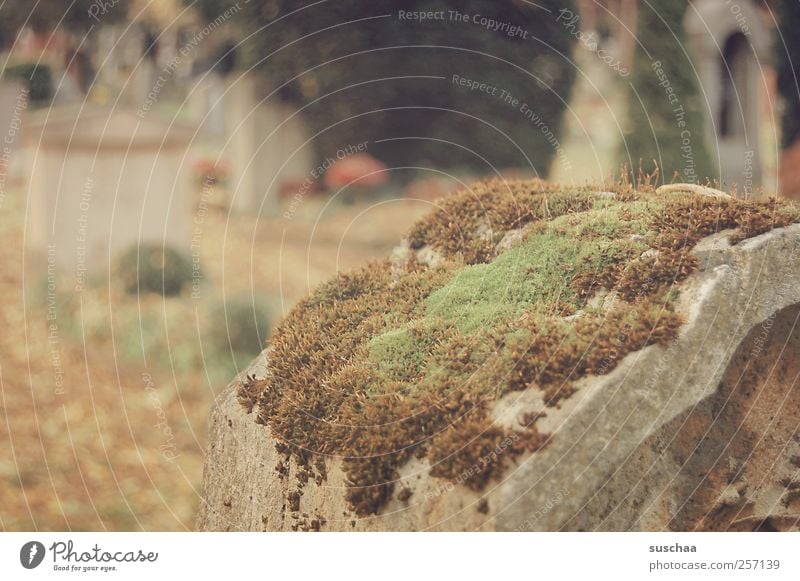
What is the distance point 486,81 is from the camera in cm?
1074

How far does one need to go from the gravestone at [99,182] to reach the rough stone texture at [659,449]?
6.13 metres

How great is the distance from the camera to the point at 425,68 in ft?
36.1

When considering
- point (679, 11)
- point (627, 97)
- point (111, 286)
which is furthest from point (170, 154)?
point (679, 11)

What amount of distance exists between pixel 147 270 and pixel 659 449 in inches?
292

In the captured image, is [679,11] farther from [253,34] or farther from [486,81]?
[253,34]

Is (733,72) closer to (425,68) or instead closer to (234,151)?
(425,68)

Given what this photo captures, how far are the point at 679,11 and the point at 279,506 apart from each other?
9.68 m

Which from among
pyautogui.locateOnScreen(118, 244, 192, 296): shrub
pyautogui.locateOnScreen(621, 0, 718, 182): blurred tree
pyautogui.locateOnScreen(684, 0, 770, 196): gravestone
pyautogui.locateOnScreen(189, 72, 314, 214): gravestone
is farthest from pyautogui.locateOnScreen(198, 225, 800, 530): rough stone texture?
pyautogui.locateOnScreen(684, 0, 770, 196): gravestone

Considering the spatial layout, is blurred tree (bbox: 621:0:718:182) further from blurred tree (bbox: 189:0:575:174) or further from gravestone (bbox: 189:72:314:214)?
gravestone (bbox: 189:72:314:214)

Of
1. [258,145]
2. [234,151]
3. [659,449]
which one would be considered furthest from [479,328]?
[234,151]

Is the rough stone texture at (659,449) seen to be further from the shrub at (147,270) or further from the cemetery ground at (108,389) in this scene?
the shrub at (147,270)

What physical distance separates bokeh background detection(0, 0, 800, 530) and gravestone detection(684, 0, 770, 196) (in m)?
0.06

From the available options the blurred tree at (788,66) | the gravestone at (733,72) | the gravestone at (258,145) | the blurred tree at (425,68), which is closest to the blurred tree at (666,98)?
the blurred tree at (425,68)

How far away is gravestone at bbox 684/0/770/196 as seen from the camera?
13.2m
